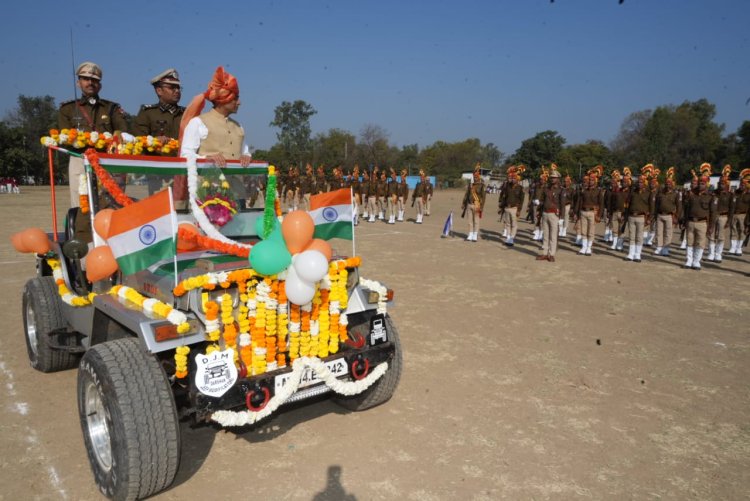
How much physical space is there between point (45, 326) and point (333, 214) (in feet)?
9.84

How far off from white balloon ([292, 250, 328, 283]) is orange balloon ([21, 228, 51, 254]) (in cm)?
304

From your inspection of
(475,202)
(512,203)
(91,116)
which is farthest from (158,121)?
(512,203)

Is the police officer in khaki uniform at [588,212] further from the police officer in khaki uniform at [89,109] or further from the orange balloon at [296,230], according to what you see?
the orange balloon at [296,230]

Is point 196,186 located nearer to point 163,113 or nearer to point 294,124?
point 163,113

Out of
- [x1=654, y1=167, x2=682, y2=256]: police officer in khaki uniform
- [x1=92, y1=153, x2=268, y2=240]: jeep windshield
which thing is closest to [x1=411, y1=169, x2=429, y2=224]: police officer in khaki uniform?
[x1=654, y1=167, x2=682, y2=256]: police officer in khaki uniform

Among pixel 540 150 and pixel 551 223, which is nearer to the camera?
pixel 551 223

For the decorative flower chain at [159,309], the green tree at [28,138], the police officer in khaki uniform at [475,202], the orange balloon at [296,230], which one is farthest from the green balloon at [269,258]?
the green tree at [28,138]

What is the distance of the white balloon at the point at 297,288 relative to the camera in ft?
9.47

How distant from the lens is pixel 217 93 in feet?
13.8

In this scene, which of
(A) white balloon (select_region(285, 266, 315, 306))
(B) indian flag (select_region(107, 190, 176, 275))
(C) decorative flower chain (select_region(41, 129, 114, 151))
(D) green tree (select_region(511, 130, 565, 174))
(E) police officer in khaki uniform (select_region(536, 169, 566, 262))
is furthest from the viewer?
(D) green tree (select_region(511, 130, 565, 174))

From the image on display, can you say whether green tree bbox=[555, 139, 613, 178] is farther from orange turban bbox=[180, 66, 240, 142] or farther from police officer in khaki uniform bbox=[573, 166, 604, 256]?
orange turban bbox=[180, 66, 240, 142]

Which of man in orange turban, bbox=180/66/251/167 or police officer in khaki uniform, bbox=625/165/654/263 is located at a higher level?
man in orange turban, bbox=180/66/251/167

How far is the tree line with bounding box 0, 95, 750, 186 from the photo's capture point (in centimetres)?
5444

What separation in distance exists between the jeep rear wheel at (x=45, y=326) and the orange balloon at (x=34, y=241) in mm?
A: 501
